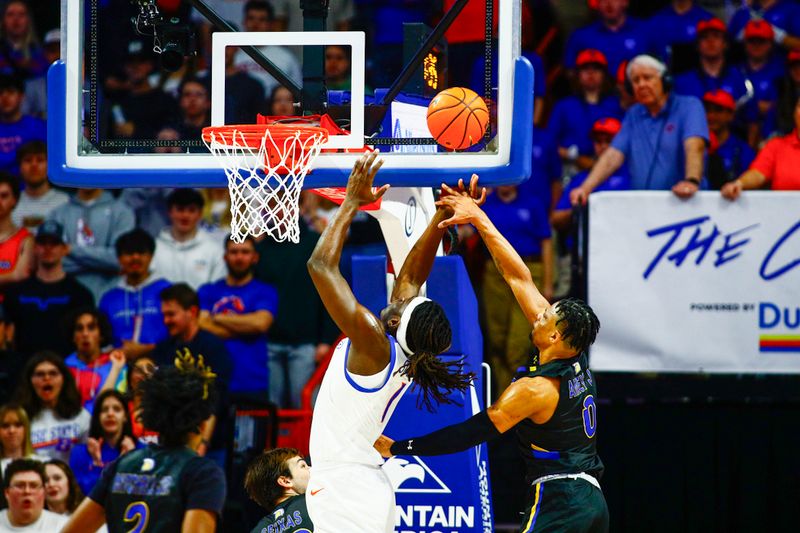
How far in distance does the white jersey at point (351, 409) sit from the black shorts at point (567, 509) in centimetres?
89

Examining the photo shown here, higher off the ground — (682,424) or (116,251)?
(116,251)

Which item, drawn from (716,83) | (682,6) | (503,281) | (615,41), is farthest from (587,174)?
(682,6)

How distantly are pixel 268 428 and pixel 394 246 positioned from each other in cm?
278

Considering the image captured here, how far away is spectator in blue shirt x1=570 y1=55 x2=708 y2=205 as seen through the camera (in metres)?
9.30

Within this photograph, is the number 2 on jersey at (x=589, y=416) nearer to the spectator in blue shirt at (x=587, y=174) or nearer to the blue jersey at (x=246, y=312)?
the spectator in blue shirt at (x=587, y=174)

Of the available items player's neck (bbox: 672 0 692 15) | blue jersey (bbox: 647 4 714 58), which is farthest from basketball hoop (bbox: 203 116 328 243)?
player's neck (bbox: 672 0 692 15)

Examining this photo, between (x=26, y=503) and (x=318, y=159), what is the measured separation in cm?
343

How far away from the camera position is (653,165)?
944 centimetres

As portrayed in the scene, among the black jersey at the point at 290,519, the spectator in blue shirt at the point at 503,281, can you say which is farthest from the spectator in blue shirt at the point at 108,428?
the black jersey at the point at 290,519

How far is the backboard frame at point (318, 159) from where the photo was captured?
651 centimetres

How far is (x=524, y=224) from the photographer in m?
9.94

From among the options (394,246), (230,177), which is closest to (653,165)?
(394,246)

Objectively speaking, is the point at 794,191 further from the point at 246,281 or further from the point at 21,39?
the point at 21,39

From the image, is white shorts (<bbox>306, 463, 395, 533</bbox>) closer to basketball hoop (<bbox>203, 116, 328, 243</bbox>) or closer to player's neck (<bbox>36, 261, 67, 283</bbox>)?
basketball hoop (<bbox>203, 116, 328, 243</bbox>)
